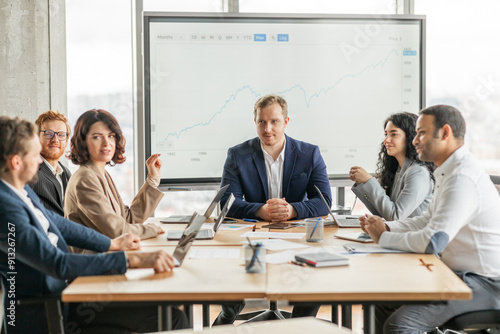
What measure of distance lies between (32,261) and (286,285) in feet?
2.94

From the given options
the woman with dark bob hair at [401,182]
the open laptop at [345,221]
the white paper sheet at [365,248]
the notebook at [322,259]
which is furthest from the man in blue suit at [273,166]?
the notebook at [322,259]

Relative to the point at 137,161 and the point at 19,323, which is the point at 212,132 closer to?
the point at 137,161

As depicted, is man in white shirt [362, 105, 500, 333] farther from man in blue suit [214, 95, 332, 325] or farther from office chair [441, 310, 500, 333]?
man in blue suit [214, 95, 332, 325]

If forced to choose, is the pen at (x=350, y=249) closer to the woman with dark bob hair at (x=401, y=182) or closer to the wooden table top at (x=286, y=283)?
the wooden table top at (x=286, y=283)

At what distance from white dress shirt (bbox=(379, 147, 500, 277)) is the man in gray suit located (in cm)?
194

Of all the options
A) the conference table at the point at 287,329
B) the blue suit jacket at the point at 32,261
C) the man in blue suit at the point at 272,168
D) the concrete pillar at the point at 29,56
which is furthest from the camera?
the concrete pillar at the point at 29,56

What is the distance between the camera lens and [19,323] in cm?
187

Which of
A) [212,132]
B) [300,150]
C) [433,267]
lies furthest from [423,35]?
[433,267]

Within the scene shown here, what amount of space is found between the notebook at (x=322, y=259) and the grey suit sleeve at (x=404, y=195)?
1.04 meters

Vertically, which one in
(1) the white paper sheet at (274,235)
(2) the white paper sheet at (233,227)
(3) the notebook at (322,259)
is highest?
(3) the notebook at (322,259)

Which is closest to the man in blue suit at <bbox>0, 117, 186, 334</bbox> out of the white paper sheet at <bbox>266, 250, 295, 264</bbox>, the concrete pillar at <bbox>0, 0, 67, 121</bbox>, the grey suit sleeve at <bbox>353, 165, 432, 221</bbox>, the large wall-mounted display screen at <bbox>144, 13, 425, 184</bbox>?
the white paper sheet at <bbox>266, 250, 295, 264</bbox>

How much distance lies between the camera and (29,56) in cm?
400

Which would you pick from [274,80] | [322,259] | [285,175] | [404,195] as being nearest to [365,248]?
[322,259]

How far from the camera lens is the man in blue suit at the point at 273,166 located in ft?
11.5
